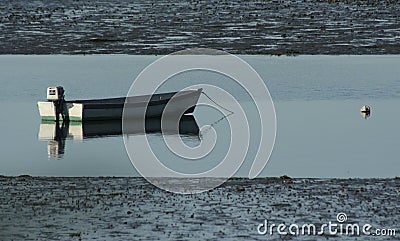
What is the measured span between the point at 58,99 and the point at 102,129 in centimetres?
162

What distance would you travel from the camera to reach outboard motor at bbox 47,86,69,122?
86.7 ft

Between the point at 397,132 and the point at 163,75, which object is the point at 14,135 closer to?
the point at 397,132

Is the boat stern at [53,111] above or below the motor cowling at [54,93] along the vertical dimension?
below

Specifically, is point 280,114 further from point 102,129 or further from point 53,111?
point 53,111

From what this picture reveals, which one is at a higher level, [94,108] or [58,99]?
[58,99]

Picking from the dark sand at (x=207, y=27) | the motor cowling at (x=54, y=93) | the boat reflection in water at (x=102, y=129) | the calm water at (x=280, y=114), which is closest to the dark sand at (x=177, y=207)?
the calm water at (x=280, y=114)

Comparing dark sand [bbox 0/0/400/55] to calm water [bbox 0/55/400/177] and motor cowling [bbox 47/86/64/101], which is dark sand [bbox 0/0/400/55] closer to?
calm water [bbox 0/55/400/177]

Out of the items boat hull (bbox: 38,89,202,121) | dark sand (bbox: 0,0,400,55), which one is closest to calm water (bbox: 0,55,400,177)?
boat hull (bbox: 38,89,202,121)

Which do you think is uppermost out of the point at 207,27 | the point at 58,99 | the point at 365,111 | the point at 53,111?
the point at 207,27

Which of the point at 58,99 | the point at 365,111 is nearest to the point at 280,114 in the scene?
the point at 365,111

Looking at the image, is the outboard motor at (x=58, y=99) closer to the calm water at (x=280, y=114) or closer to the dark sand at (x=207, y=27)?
the calm water at (x=280, y=114)

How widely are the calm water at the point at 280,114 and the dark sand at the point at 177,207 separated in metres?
2.02

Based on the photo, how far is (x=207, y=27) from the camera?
5147 cm

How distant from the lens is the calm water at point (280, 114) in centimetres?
2006
